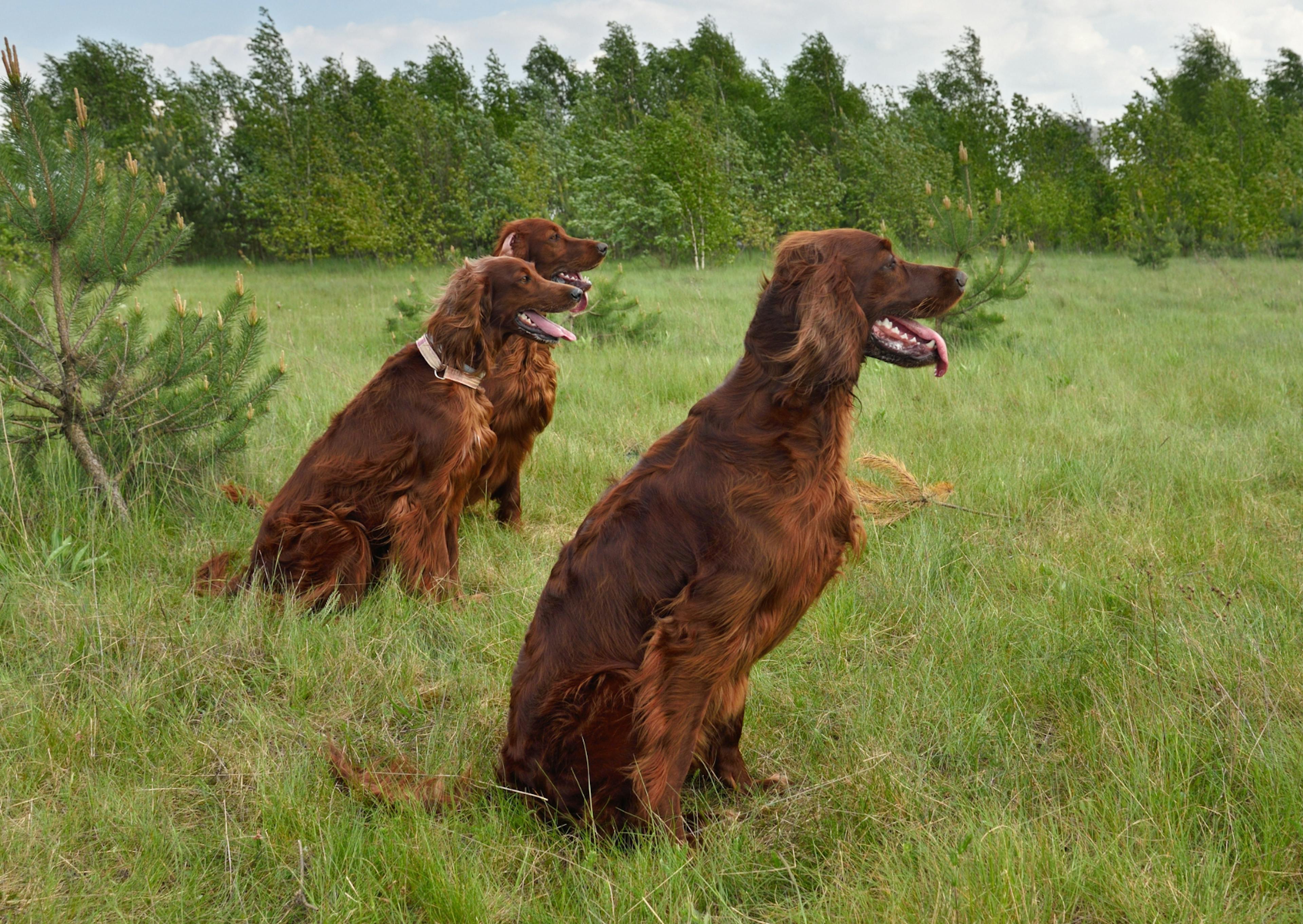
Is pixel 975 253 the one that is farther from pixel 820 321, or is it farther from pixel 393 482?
pixel 820 321

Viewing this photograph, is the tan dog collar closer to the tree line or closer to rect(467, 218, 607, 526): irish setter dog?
rect(467, 218, 607, 526): irish setter dog

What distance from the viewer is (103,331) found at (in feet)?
12.4

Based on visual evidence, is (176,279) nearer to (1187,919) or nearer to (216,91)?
(216,91)

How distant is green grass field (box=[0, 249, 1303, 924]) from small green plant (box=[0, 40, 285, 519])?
9.8 inches

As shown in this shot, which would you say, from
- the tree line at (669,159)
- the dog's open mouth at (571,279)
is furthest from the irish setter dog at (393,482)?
the tree line at (669,159)

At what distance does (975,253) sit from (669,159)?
9820mm

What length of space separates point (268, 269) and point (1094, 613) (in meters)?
20.6

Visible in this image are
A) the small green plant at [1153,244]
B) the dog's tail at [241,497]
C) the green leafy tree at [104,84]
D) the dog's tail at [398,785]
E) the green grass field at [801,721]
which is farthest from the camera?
the green leafy tree at [104,84]

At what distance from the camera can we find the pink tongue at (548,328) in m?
3.92

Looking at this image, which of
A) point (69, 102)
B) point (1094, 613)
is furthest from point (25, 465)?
point (69, 102)

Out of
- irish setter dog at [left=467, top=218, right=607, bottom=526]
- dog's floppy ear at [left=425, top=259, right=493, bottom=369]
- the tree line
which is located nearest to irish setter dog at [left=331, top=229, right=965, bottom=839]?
dog's floppy ear at [left=425, top=259, right=493, bottom=369]

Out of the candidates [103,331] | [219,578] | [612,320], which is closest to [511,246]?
[103,331]

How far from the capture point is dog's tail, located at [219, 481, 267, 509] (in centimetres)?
411

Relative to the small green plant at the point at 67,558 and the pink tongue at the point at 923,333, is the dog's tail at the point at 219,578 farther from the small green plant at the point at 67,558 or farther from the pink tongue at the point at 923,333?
the pink tongue at the point at 923,333
